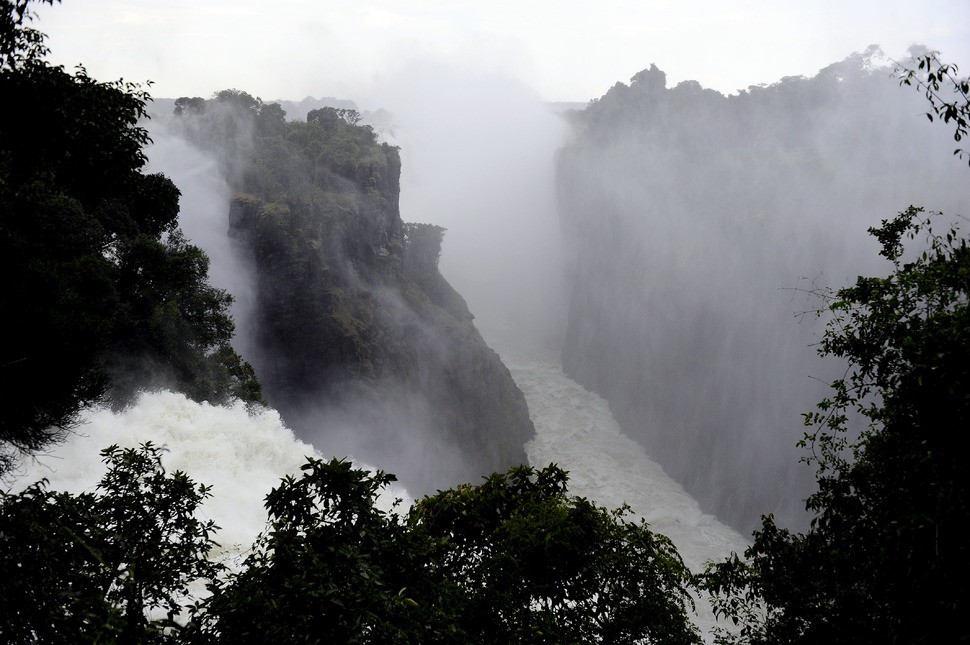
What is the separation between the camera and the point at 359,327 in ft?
131

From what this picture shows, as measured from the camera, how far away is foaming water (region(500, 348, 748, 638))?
4294cm

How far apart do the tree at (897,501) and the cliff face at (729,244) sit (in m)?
43.3

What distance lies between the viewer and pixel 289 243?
38.3 metres

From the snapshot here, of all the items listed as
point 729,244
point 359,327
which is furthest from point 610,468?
point 729,244

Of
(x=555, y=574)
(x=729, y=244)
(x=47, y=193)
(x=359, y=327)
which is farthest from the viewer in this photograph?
(x=729, y=244)

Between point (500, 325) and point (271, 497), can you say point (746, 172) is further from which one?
point (271, 497)

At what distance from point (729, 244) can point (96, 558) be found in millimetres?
66685

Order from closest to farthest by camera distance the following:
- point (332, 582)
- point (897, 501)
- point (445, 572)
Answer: point (897, 501) < point (332, 582) < point (445, 572)

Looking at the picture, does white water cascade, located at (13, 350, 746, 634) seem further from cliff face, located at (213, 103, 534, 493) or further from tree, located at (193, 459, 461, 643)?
cliff face, located at (213, 103, 534, 493)

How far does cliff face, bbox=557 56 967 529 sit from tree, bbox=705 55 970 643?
43.3 meters

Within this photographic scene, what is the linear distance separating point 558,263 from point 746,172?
113 feet

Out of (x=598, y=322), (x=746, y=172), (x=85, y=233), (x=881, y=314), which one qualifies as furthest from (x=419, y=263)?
(x=881, y=314)

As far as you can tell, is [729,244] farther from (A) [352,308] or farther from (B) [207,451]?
(B) [207,451]

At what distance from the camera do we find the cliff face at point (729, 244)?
5309 cm
